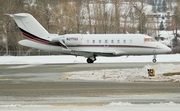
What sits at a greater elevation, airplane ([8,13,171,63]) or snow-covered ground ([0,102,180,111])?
snow-covered ground ([0,102,180,111])

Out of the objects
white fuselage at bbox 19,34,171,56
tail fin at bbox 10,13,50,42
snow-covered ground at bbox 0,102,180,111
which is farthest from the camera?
tail fin at bbox 10,13,50,42

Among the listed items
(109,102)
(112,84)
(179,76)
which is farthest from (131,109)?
(179,76)

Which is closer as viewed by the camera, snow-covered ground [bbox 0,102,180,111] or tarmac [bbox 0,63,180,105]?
snow-covered ground [bbox 0,102,180,111]

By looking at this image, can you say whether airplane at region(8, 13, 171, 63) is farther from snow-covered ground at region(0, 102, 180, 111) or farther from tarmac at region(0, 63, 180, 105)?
snow-covered ground at region(0, 102, 180, 111)

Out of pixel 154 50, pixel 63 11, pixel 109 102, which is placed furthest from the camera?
pixel 63 11

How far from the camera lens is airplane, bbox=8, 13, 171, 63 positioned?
32719 millimetres

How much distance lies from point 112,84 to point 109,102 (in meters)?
4.52

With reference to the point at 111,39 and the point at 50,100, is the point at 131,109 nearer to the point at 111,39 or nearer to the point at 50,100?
the point at 50,100

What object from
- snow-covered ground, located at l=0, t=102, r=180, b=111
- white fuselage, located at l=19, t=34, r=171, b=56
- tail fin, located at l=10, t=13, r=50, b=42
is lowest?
white fuselage, located at l=19, t=34, r=171, b=56

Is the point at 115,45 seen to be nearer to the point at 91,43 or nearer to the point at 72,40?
the point at 91,43

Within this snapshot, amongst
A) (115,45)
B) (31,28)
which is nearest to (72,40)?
(115,45)

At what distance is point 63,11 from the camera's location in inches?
2506

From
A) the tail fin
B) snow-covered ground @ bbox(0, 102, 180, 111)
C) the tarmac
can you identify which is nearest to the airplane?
the tail fin

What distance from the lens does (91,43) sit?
33594mm
